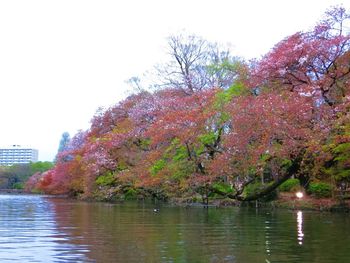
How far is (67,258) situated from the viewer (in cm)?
952

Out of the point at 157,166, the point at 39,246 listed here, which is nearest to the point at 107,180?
the point at 157,166

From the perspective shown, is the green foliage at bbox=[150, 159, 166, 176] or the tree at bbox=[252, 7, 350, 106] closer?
the tree at bbox=[252, 7, 350, 106]

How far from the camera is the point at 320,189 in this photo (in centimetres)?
2922

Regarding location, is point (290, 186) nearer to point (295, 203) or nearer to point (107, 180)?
point (295, 203)

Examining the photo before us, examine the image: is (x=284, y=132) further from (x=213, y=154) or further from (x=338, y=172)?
(x=213, y=154)

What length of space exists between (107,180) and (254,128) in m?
24.0

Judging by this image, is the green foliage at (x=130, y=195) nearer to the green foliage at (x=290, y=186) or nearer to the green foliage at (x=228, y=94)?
the green foliage at (x=290, y=186)

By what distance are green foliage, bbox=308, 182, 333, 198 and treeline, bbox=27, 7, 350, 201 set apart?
285 millimetres

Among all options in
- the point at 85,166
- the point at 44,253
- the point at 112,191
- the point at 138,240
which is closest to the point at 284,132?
the point at 138,240

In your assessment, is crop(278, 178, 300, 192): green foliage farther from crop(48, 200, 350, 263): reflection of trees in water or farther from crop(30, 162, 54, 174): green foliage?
crop(30, 162, 54, 174): green foliage

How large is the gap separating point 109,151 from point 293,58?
22.6 meters

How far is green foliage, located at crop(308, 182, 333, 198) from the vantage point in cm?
2872

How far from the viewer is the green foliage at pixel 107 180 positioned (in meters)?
46.0

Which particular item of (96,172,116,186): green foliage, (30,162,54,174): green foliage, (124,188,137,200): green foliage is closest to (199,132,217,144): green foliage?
(96,172,116,186): green foliage
